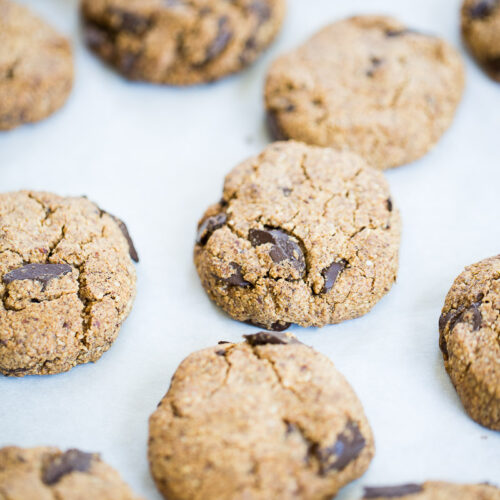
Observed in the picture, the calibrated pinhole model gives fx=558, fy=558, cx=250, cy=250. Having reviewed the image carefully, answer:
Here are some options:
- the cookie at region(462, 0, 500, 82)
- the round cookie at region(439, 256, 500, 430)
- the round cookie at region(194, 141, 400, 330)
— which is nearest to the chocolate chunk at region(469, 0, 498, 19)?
the cookie at region(462, 0, 500, 82)

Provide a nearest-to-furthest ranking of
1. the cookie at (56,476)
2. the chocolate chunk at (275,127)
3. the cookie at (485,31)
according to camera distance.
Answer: the cookie at (56,476), the chocolate chunk at (275,127), the cookie at (485,31)

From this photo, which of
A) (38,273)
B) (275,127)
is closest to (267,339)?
(38,273)

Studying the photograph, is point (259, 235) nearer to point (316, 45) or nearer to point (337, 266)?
point (337, 266)

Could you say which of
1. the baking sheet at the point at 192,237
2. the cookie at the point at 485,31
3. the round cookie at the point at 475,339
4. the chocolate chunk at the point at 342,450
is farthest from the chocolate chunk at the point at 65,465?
the cookie at the point at 485,31

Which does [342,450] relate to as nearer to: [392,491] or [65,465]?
[392,491]

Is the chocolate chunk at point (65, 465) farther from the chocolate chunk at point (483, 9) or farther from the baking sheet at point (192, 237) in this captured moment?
the chocolate chunk at point (483, 9)

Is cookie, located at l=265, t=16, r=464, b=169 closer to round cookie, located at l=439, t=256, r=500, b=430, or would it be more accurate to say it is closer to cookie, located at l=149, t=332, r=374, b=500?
round cookie, located at l=439, t=256, r=500, b=430
